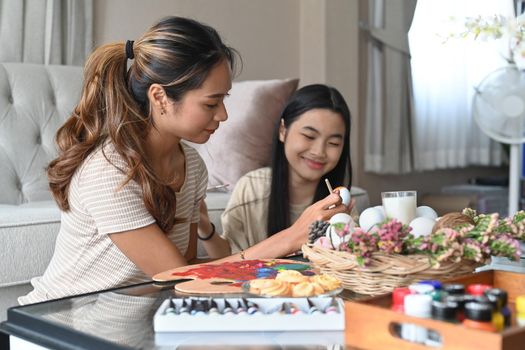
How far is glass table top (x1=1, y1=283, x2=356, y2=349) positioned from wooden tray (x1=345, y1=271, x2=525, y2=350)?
4 centimetres

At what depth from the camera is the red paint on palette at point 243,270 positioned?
139cm

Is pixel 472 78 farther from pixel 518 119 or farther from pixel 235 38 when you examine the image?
pixel 235 38

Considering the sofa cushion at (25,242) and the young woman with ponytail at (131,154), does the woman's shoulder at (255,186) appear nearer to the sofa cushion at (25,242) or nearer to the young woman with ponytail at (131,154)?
the sofa cushion at (25,242)

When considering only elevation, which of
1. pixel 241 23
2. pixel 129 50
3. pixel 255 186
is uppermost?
pixel 241 23

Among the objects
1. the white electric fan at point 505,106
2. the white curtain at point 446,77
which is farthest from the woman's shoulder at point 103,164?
the white curtain at point 446,77

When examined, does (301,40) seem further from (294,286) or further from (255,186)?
(294,286)

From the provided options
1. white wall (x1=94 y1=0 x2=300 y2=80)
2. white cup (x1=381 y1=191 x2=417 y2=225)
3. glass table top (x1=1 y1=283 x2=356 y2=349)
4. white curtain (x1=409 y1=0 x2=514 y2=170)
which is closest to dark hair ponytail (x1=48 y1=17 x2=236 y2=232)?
glass table top (x1=1 y1=283 x2=356 y2=349)

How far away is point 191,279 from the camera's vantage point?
4.57ft

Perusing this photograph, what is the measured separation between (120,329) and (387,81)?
3680 millimetres

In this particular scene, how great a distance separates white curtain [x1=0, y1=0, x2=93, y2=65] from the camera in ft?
10.3


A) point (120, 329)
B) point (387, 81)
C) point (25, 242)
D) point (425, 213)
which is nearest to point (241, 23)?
point (387, 81)

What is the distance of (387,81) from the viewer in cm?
→ 460

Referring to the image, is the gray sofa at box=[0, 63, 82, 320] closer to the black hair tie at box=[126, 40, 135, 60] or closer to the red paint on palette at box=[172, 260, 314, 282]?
the black hair tie at box=[126, 40, 135, 60]

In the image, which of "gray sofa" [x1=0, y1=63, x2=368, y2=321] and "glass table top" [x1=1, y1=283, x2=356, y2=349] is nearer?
"glass table top" [x1=1, y1=283, x2=356, y2=349]
